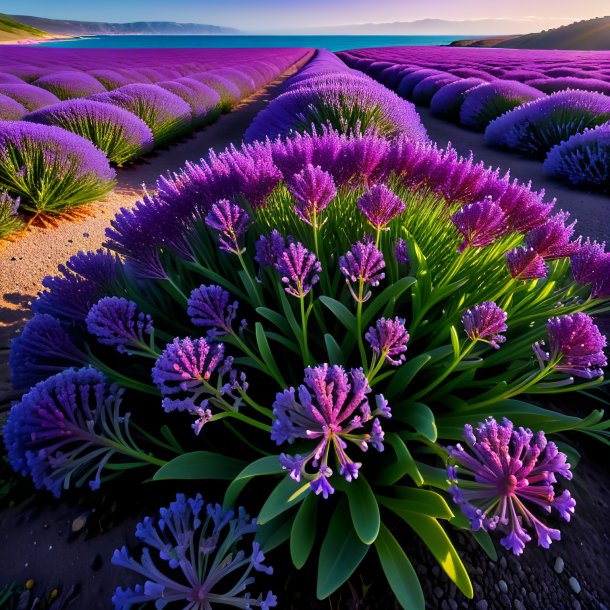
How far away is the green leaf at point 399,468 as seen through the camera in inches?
41.9

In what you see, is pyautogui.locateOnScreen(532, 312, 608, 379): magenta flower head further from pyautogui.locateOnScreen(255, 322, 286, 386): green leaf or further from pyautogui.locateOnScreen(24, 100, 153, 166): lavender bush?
pyautogui.locateOnScreen(24, 100, 153, 166): lavender bush

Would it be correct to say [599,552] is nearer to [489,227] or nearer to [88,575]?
[489,227]

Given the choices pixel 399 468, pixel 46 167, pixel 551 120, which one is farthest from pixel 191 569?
pixel 551 120

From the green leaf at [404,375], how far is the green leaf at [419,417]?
0.05m

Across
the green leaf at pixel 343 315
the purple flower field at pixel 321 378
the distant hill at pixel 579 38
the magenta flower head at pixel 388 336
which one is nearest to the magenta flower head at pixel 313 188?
the purple flower field at pixel 321 378

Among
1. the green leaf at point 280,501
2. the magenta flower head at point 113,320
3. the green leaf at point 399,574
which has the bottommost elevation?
the green leaf at point 399,574

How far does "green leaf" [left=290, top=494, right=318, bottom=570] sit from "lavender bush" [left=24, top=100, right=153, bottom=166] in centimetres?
596

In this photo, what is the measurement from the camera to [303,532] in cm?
109

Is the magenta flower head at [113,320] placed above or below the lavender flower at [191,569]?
above

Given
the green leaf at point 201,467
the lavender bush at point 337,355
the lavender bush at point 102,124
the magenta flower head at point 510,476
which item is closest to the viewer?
the magenta flower head at point 510,476

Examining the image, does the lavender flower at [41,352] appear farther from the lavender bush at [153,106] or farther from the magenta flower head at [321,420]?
the lavender bush at [153,106]

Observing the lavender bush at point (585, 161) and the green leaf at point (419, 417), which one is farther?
the lavender bush at point (585, 161)

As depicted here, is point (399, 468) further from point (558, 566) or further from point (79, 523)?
point (79, 523)

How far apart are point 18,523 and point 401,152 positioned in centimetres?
194
